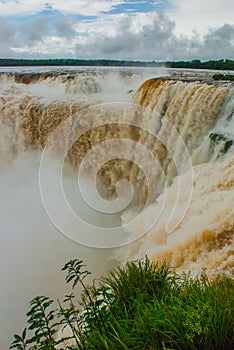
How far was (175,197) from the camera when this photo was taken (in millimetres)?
6770

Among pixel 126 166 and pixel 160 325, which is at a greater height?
pixel 126 166

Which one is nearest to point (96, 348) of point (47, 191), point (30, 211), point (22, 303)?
point (22, 303)

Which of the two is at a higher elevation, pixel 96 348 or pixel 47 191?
pixel 47 191

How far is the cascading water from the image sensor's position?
5609 millimetres

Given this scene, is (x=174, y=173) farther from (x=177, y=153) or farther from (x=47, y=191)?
(x=47, y=191)

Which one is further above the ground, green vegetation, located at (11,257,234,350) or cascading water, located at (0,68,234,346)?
cascading water, located at (0,68,234,346)

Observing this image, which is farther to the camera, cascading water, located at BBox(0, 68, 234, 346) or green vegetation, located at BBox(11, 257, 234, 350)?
cascading water, located at BBox(0, 68, 234, 346)

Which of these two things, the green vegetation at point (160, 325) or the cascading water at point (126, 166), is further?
the cascading water at point (126, 166)

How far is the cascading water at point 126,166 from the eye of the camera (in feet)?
18.4

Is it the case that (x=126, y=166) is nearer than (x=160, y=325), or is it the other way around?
(x=160, y=325)

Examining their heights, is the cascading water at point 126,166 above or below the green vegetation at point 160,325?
above

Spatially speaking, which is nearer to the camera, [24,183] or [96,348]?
[96,348]

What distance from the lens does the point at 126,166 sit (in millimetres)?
10062

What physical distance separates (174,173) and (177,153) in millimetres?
436
